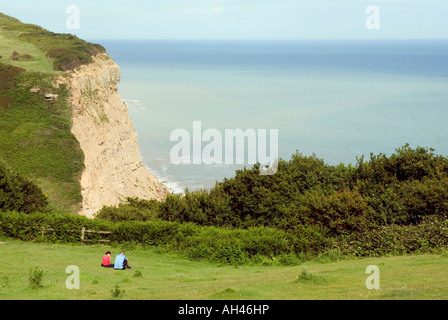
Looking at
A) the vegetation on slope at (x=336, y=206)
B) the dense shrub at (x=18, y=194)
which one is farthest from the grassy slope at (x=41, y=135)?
the vegetation on slope at (x=336, y=206)

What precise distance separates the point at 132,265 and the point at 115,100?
137 feet

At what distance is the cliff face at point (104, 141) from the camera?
47.4m

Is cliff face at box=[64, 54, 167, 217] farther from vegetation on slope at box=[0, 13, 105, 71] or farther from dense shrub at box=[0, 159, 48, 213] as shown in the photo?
dense shrub at box=[0, 159, 48, 213]

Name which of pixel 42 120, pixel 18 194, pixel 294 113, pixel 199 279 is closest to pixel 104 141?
pixel 42 120

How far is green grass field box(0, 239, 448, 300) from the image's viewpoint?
14234 mm

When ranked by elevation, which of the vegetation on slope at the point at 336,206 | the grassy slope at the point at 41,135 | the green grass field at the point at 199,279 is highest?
the grassy slope at the point at 41,135

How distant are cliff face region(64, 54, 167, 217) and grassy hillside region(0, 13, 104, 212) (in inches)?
47.3

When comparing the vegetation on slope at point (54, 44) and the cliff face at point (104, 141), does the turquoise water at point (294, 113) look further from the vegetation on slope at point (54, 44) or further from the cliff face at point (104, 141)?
the vegetation on slope at point (54, 44)

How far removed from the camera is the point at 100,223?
27219 millimetres

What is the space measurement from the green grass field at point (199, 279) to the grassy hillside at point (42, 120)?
13.7 meters

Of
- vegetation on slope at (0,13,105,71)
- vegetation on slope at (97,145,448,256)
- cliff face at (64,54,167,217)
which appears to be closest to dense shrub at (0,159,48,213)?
vegetation on slope at (97,145,448,256)

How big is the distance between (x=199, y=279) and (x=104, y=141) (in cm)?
3666

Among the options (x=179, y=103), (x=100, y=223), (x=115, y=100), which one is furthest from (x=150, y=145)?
(x=100, y=223)

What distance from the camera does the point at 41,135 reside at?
46.5 m
